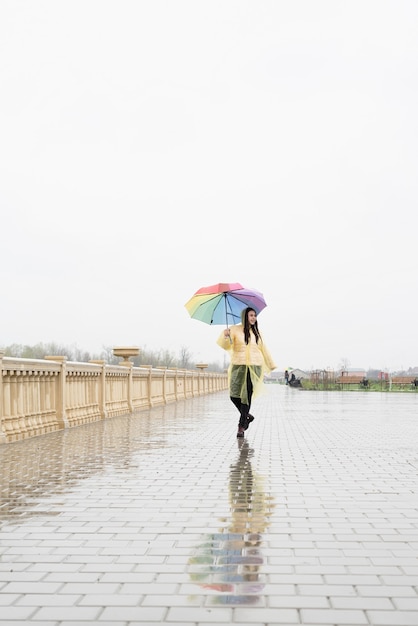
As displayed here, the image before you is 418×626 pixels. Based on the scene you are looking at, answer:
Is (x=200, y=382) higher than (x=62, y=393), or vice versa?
(x=62, y=393)

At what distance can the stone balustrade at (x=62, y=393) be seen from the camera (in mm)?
10867

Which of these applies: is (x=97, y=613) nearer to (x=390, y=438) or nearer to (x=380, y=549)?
(x=380, y=549)

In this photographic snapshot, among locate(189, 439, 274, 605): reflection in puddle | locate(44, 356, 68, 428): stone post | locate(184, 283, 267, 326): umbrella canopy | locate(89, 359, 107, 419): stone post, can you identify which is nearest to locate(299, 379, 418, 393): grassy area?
locate(89, 359, 107, 419): stone post

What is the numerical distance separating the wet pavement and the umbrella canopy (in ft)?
11.8

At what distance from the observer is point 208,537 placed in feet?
15.8

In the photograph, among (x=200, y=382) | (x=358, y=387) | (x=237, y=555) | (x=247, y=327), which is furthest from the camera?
(x=358, y=387)

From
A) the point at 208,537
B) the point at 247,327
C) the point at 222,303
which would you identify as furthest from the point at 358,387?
the point at 208,537

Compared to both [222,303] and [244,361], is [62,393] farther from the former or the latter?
[244,361]

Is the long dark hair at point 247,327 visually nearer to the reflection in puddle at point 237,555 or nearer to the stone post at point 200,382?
the reflection in puddle at point 237,555

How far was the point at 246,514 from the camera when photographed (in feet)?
18.4

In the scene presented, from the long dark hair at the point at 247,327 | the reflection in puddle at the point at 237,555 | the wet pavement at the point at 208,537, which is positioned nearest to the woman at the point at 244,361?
the long dark hair at the point at 247,327

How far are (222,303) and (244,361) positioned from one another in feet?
5.12

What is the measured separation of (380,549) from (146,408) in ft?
55.9

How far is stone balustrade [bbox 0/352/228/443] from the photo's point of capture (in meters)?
10.9
